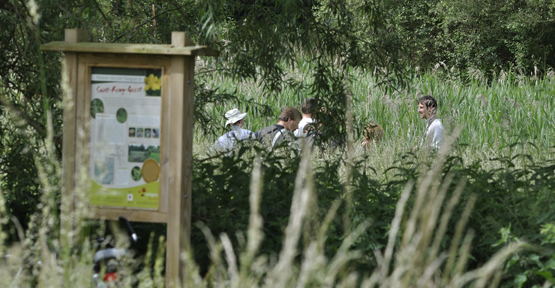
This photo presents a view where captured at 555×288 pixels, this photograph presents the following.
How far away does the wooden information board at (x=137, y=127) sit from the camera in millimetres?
3023

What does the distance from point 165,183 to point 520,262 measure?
187 cm

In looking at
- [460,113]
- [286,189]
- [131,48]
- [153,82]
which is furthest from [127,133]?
Answer: [460,113]

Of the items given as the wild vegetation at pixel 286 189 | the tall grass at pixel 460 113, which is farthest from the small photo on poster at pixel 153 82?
the tall grass at pixel 460 113

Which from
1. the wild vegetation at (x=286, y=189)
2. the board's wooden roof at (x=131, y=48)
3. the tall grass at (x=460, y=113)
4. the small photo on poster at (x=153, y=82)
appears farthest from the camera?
the tall grass at (x=460, y=113)

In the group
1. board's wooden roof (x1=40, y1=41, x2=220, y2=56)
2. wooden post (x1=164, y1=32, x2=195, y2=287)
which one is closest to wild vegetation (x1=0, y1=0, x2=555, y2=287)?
→ wooden post (x1=164, y1=32, x2=195, y2=287)

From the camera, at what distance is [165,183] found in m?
3.06

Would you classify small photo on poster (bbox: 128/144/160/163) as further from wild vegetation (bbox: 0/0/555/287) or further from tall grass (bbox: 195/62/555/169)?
tall grass (bbox: 195/62/555/169)

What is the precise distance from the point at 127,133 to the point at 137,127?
6 centimetres

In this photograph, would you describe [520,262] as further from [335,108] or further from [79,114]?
[79,114]

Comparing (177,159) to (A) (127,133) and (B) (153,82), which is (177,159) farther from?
(B) (153,82)

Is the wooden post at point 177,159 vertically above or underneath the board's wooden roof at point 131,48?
underneath

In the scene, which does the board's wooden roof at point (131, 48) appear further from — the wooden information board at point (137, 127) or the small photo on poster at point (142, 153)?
the small photo on poster at point (142, 153)

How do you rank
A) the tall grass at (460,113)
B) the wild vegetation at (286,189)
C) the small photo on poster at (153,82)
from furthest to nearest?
the tall grass at (460,113), the small photo on poster at (153,82), the wild vegetation at (286,189)

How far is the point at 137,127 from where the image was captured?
3.08 metres
